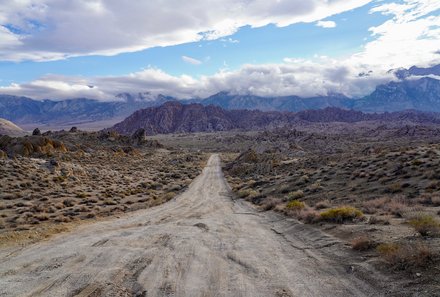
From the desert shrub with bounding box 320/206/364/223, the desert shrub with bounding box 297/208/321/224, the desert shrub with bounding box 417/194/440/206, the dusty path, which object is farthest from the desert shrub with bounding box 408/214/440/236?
the desert shrub with bounding box 417/194/440/206

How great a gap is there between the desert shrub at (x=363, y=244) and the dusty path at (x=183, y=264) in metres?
1.11

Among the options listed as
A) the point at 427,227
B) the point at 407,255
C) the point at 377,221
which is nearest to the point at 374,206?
the point at 377,221

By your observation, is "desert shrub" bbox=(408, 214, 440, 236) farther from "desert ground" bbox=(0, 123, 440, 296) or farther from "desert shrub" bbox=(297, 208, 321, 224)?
"desert shrub" bbox=(297, 208, 321, 224)

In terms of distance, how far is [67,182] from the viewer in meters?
38.5

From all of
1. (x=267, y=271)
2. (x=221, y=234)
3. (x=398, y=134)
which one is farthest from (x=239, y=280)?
(x=398, y=134)

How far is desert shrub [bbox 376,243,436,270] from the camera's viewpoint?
378 inches

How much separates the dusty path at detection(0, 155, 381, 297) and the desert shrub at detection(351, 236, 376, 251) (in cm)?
111

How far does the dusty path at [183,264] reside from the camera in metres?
9.62

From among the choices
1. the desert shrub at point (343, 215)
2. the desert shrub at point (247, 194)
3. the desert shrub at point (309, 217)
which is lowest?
the desert shrub at point (247, 194)

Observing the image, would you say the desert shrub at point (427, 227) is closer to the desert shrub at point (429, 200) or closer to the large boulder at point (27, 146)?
the desert shrub at point (429, 200)

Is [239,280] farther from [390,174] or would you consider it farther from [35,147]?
[35,147]

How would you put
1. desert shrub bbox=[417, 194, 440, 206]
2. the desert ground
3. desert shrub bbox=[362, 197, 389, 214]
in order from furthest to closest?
desert shrub bbox=[362, 197, 389, 214]
desert shrub bbox=[417, 194, 440, 206]
the desert ground

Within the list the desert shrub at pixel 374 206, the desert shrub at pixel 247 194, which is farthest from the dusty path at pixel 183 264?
the desert shrub at pixel 247 194

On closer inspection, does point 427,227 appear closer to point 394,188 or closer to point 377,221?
point 377,221
